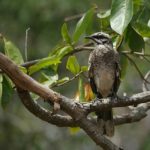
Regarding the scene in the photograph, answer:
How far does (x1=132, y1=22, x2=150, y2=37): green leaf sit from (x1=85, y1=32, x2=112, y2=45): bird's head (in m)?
0.66

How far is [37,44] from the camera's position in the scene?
421 inches

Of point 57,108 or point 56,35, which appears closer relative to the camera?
point 57,108

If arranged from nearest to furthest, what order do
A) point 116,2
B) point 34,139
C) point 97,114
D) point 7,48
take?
point 116,2, point 7,48, point 97,114, point 34,139

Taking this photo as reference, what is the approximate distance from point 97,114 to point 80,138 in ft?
17.6

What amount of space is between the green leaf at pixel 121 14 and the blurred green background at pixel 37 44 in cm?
484

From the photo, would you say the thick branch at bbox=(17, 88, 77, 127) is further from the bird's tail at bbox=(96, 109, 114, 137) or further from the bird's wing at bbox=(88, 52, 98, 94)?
the bird's wing at bbox=(88, 52, 98, 94)

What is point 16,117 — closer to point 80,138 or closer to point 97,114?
point 80,138

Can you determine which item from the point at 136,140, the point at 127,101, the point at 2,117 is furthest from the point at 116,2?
the point at 136,140

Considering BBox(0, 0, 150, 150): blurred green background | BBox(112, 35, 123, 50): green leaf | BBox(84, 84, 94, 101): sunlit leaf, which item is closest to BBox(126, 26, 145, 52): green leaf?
BBox(112, 35, 123, 50): green leaf

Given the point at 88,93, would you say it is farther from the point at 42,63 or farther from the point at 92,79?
the point at 42,63

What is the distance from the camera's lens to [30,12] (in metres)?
10.0

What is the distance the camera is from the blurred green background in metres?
9.89

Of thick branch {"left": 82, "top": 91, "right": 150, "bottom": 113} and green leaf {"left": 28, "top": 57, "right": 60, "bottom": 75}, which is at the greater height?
green leaf {"left": 28, "top": 57, "right": 60, "bottom": 75}

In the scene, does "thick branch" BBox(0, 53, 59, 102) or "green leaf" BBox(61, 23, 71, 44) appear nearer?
"thick branch" BBox(0, 53, 59, 102)
